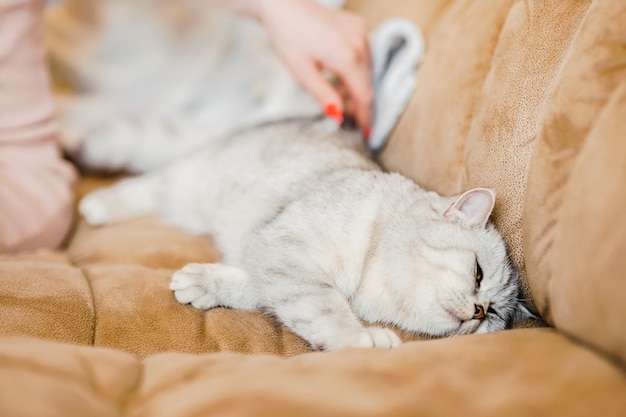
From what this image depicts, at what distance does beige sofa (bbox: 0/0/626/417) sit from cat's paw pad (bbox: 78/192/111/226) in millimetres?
380

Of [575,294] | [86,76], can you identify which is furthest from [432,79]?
[86,76]

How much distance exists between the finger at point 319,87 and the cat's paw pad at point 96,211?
2.73ft

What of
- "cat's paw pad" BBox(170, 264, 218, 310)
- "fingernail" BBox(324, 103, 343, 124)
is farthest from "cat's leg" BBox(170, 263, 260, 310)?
"fingernail" BBox(324, 103, 343, 124)

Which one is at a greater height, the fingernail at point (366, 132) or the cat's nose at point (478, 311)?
the fingernail at point (366, 132)

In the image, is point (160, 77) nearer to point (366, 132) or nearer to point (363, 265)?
point (366, 132)

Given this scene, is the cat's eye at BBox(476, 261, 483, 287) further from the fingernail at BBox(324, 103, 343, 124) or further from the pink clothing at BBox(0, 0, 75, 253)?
the pink clothing at BBox(0, 0, 75, 253)

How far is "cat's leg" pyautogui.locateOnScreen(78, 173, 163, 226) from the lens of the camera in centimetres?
211

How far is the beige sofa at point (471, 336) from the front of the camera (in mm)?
893

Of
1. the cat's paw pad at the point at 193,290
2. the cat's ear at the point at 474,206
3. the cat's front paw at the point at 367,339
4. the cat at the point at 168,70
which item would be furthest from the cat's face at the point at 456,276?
the cat at the point at 168,70

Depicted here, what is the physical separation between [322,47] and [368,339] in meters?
1.07

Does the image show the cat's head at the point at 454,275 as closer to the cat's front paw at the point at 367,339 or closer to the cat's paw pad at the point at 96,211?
the cat's front paw at the point at 367,339

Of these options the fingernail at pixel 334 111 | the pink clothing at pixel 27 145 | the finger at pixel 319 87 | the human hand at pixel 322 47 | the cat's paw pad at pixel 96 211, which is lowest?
the cat's paw pad at pixel 96 211

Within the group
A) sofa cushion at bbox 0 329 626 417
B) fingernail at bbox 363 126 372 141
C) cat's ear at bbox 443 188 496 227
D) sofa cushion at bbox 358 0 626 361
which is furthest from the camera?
fingernail at bbox 363 126 372 141

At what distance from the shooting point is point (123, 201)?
219 cm
